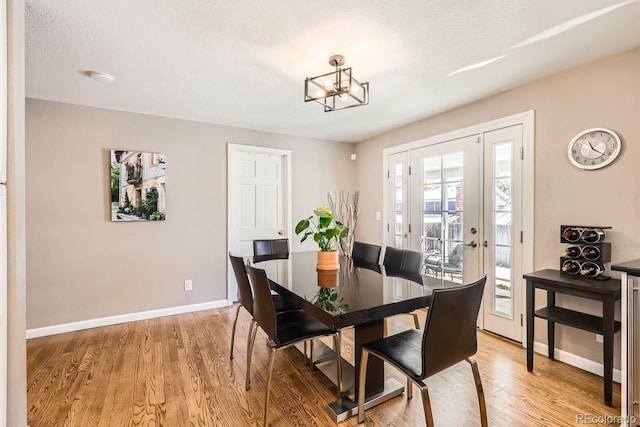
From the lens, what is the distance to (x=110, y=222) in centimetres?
323

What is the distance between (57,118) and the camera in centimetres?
299

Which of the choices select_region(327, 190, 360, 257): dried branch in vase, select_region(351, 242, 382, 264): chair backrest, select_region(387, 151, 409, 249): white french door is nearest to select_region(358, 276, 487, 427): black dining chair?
select_region(351, 242, 382, 264): chair backrest

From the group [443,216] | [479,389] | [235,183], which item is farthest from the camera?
[235,183]

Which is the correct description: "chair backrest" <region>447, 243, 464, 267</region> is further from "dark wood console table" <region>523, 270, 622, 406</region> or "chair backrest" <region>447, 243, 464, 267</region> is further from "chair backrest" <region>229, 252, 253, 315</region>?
"chair backrest" <region>229, 252, 253, 315</region>

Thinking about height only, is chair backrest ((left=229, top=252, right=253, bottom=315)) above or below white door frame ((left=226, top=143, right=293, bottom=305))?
below

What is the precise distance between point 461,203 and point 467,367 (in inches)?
63.4

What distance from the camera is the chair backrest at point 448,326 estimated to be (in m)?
1.28

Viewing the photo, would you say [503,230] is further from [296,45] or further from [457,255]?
[296,45]

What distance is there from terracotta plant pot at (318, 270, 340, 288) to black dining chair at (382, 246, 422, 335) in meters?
0.46

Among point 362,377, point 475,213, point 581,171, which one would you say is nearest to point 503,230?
point 475,213

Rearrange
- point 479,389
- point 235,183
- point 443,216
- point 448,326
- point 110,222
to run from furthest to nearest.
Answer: point 235,183, point 443,216, point 110,222, point 479,389, point 448,326

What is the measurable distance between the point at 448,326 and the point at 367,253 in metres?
1.73

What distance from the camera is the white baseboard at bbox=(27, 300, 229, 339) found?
2.94 metres

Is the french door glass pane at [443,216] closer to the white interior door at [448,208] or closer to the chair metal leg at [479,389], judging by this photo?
A: the white interior door at [448,208]
